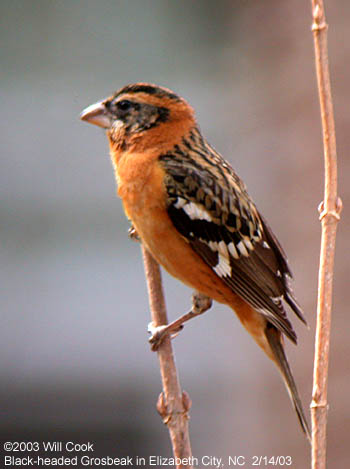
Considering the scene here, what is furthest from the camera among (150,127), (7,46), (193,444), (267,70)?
(7,46)

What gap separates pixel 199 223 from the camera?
3098 mm

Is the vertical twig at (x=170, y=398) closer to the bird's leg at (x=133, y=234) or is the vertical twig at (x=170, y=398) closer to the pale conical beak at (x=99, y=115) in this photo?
the bird's leg at (x=133, y=234)

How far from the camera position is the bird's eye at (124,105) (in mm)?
3275

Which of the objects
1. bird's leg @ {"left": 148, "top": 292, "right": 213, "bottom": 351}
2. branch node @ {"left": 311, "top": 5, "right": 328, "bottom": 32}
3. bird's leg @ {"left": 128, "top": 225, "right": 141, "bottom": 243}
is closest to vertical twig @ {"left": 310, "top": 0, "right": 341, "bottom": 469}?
branch node @ {"left": 311, "top": 5, "right": 328, "bottom": 32}

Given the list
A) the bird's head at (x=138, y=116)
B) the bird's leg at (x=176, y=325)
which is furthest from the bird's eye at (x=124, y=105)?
the bird's leg at (x=176, y=325)

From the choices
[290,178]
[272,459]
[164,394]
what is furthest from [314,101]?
[164,394]

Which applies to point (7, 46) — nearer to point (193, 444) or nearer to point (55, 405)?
point (55, 405)

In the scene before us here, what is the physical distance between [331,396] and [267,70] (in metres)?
1.92

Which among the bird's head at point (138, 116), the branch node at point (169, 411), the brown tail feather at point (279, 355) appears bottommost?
the branch node at point (169, 411)

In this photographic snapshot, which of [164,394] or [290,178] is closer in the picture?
[164,394]

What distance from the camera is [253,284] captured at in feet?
10.0

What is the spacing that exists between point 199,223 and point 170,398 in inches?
29.0

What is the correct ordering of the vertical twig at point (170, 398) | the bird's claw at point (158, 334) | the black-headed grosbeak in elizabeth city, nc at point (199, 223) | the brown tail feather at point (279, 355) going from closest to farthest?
the vertical twig at point (170, 398), the bird's claw at point (158, 334), the brown tail feather at point (279, 355), the black-headed grosbeak in elizabeth city, nc at point (199, 223)

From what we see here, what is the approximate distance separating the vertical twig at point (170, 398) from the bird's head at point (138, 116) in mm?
585
